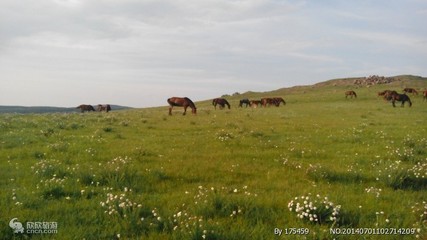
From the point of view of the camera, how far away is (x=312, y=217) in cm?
686

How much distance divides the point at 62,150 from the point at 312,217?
10.1 metres

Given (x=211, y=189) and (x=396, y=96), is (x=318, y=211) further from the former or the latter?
(x=396, y=96)

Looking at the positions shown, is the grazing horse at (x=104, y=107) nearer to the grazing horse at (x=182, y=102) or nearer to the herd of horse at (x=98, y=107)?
the herd of horse at (x=98, y=107)

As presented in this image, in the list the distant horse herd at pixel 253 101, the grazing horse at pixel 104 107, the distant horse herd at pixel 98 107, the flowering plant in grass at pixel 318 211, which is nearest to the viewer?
the flowering plant in grass at pixel 318 211

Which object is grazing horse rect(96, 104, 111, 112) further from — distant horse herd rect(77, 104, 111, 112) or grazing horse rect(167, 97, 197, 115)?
grazing horse rect(167, 97, 197, 115)

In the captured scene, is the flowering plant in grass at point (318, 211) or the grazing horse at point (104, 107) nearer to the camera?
Result: the flowering plant in grass at point (318, 211)

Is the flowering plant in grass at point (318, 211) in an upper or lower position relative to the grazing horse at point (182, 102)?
lower

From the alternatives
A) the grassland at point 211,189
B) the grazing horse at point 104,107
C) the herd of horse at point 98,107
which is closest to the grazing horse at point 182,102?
the grassland at point 211,189

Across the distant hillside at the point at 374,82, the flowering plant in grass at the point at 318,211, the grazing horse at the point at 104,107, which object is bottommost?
the flowering plant in grass at the point at 318,211

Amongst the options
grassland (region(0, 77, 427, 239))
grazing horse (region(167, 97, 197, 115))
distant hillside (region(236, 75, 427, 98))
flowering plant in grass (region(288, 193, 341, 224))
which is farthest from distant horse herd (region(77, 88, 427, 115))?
flowering plant in grass (region(288, 193, 341, 224))

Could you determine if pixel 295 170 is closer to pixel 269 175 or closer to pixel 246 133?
pixel 269 175

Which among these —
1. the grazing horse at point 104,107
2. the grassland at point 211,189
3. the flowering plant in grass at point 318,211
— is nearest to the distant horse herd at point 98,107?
the grazing horse at point 104,107

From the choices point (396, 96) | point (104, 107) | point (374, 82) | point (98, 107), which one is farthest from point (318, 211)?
point (374, 82)

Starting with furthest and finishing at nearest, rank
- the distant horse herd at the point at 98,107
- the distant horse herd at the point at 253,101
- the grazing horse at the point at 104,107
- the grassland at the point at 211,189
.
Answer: the distant horse herd at the point at 98,107
the grazing horse at the point at 104,107
the distant horse herd at the point at 253,101
the grassland at the point at 211,189
